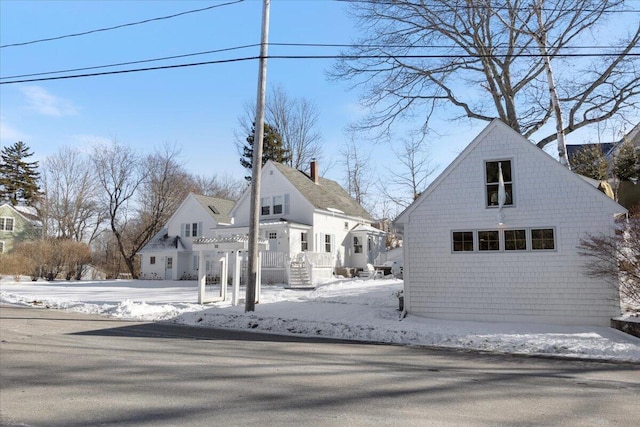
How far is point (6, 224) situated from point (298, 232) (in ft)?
137

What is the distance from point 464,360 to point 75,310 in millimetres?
14008

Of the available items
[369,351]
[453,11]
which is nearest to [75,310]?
[369,351]

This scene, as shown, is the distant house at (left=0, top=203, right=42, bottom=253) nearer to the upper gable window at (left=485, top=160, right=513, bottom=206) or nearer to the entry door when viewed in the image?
the entry door

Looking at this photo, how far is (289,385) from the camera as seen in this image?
256 inches

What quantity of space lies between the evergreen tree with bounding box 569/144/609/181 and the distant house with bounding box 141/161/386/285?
567 inches

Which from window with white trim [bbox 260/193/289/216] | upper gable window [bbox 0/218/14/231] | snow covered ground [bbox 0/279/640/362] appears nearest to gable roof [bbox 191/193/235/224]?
window with white trim [bbox 260/193/289/216]

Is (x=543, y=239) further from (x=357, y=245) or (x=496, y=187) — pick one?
(x=357, y=245)

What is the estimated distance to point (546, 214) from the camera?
13.8 m

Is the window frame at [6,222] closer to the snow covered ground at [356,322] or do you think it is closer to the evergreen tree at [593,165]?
the snow covered ground at [356,322]

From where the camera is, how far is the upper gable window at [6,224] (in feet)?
174

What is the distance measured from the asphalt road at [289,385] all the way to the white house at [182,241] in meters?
25.3

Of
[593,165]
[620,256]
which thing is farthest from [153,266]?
[620,256]

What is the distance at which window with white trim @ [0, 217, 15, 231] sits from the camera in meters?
53.0

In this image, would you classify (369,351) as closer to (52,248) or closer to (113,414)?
(113,414)
